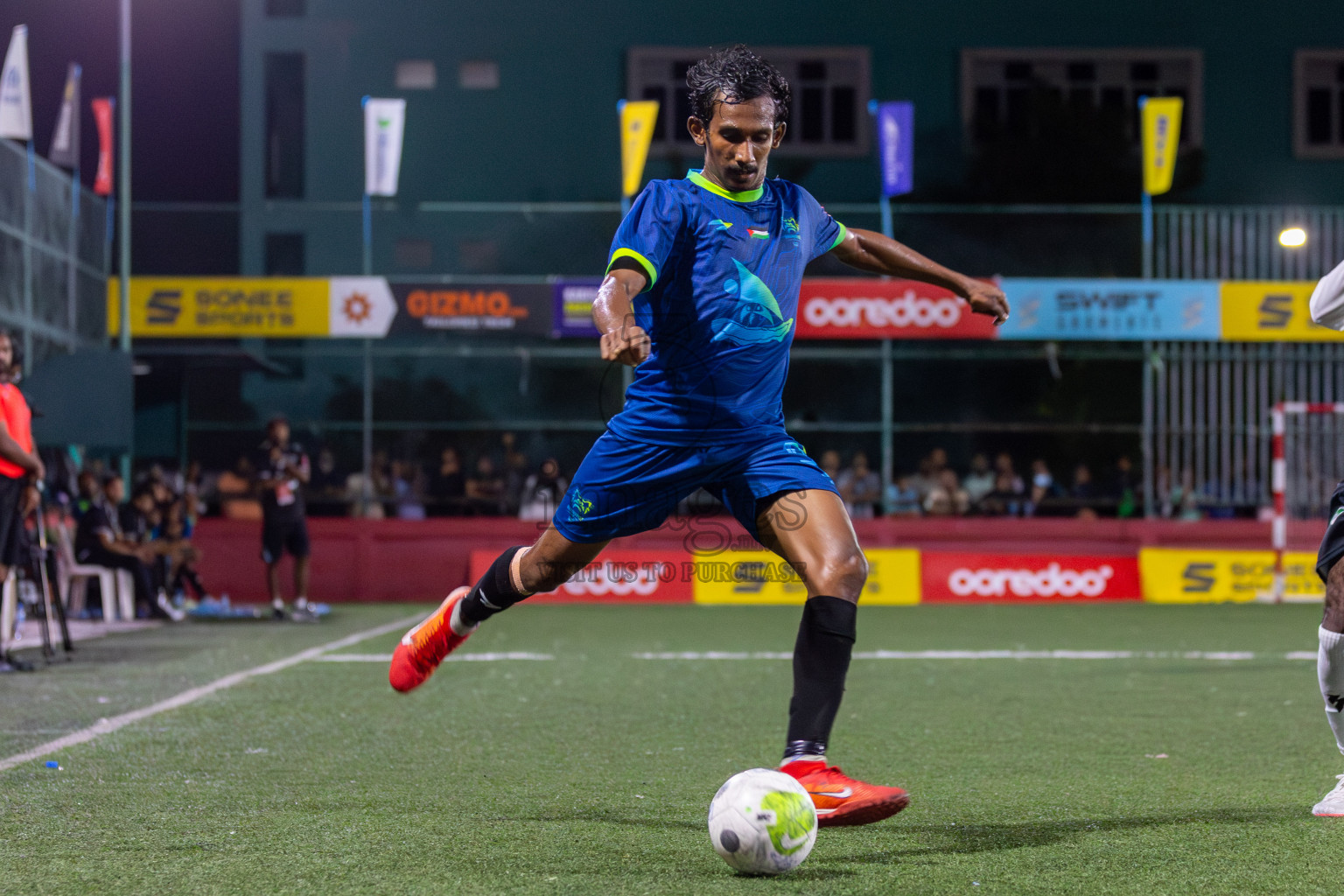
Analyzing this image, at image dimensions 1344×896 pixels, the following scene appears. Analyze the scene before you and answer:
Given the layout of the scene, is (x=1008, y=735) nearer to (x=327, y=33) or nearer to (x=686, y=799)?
(x=686, y=799)

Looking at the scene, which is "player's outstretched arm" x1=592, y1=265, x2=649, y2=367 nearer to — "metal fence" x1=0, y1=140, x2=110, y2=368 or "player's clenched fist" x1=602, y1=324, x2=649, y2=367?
"player's clenched fist" x1=602, y1=324, x2=649, y2=367

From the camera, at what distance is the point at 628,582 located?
16391 millimetres

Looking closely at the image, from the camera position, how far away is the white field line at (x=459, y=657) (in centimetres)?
985

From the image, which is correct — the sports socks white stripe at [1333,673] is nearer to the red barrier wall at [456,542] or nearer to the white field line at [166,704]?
the white field line at [166,704]

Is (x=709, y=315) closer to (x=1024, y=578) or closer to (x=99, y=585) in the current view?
(x=99, y=585)

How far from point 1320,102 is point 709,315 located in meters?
27.4

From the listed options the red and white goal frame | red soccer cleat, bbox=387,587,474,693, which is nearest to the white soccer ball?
red soccer cleat, bbox=387,587,474,693

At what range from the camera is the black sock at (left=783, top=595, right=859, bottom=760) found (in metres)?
4.05

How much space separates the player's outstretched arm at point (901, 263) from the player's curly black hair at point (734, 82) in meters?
0.56

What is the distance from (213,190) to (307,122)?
8.74 ft

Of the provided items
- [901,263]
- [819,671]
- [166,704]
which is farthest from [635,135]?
[819,671]

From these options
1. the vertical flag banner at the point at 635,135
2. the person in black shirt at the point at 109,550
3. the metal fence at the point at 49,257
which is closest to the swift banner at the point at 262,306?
the metal fence at the point at 49,257

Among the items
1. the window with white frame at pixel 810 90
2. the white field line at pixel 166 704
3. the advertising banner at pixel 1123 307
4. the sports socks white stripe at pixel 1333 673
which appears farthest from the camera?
the window with white frame at pixel 810 90

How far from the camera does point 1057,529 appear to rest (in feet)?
58.8
